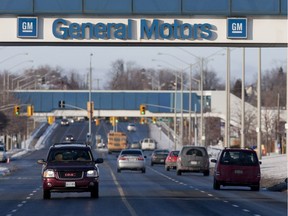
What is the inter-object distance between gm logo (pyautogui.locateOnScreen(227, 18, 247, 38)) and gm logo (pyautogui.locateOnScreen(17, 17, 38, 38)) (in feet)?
20.5

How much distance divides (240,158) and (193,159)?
15.8 m

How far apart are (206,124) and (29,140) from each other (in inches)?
1189

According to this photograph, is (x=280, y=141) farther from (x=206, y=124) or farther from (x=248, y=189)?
(x=248, y=189)

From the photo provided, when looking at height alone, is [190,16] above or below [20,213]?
above

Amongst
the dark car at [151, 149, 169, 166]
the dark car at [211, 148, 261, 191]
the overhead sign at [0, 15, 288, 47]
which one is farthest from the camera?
the dark car at [151, 149, 169, 166]

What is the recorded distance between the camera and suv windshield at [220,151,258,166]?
41.1 meters

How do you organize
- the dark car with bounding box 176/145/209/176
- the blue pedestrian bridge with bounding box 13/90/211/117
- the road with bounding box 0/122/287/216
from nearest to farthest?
the road with bounding box 0/122/287/216 → the dark car with bounding box 176/145/209/176 → the blue pedestrian bridge with bounding box 13/90/211/117

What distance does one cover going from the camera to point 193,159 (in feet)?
187

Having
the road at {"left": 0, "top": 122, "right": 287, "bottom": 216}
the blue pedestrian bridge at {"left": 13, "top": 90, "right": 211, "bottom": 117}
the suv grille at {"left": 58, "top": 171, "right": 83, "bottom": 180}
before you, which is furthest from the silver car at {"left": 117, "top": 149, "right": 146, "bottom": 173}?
the blue pedestrian bridge at {"left": 13, "top": 90, "right": 211, "bottom": 117}

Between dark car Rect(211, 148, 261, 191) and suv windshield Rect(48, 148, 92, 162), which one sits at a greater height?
suv windshield Rect(48, 148, 92, 162)

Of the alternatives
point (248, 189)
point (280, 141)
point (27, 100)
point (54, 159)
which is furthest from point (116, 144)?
point (54, 159)

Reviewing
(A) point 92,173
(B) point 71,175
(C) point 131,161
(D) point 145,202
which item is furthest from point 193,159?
(D) point 145,202

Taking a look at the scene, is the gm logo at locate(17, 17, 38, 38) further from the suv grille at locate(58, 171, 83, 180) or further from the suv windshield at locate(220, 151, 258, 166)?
the suv windshield at locate(220, 151, 258, 166)

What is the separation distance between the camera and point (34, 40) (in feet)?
105
